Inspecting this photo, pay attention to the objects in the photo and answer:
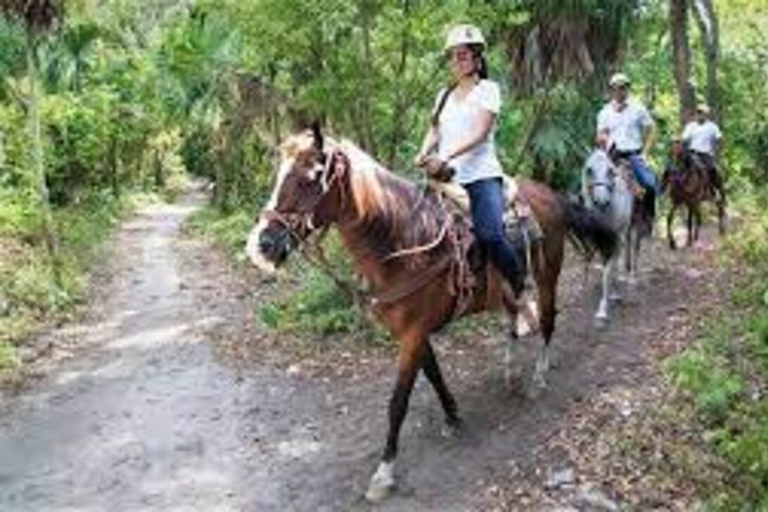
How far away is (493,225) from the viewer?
26.2 feet

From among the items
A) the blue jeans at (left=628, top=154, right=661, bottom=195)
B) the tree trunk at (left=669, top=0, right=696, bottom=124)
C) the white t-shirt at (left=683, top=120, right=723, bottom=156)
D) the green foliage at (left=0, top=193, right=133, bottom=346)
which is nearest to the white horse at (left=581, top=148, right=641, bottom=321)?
the blue jeans at (left=628, top=154, right=661, bottom=195)

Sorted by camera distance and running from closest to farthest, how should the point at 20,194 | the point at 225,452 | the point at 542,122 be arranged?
the point at 225,452, the point at 542,122, the point at 20,194

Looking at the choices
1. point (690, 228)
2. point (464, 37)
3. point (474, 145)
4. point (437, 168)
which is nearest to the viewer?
point (464, 37)

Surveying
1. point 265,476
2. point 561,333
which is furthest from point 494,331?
point 265,476

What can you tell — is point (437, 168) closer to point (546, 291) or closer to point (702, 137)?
point (546, 291)

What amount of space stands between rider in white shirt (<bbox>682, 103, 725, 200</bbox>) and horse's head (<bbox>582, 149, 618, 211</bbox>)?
600cm

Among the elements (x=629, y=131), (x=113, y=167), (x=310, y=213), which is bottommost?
(x=113, y=167)

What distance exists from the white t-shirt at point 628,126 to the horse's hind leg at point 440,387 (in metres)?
5.56

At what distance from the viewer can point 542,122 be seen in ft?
59.0

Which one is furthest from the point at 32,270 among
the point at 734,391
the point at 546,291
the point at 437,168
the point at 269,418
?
the point at 734,391

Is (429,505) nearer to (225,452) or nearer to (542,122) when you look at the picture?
(225,452)

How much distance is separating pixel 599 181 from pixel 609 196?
223mm

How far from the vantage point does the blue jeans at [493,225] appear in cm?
799

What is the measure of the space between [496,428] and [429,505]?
4.44 ft
